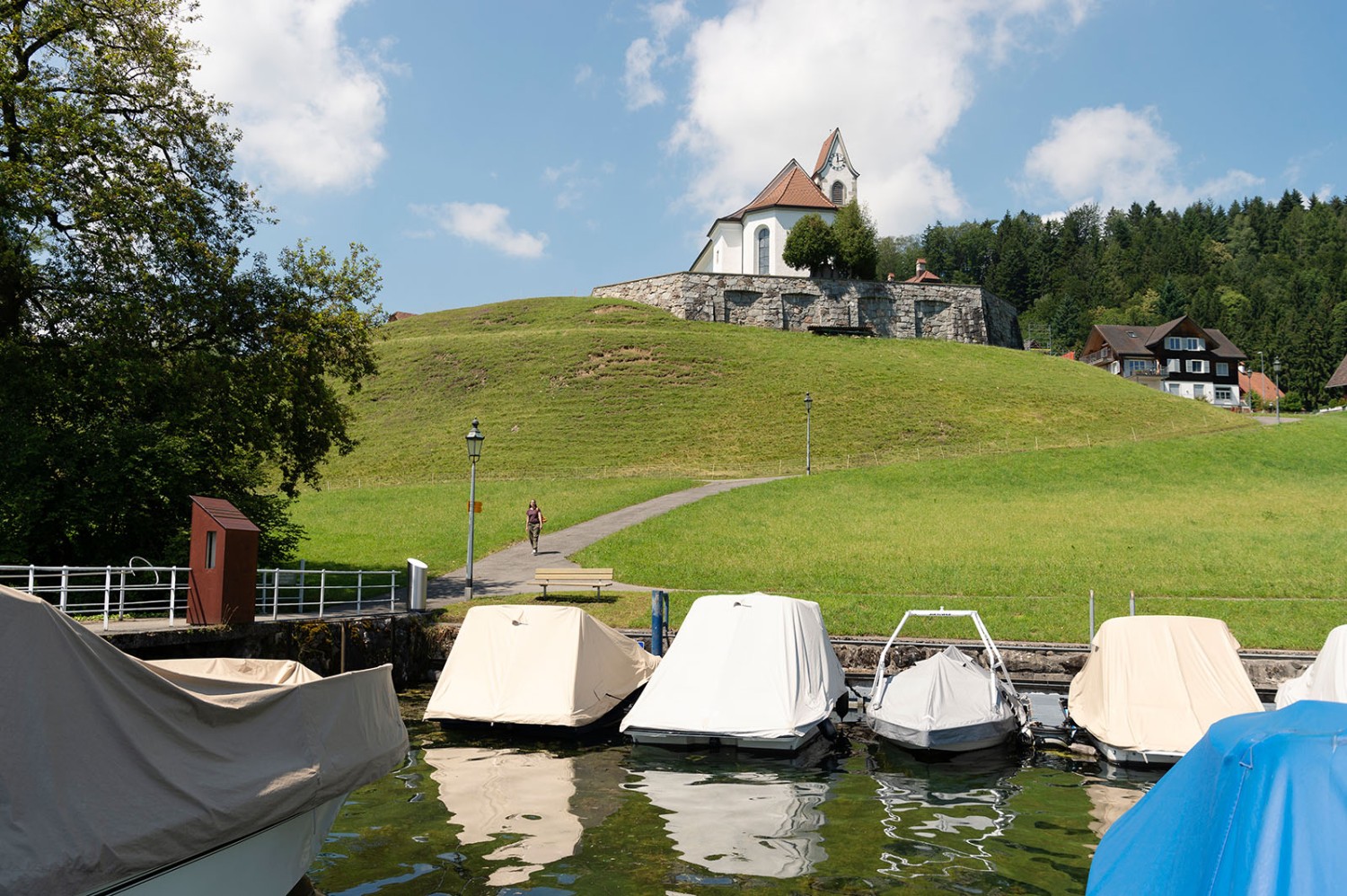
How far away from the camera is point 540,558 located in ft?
108

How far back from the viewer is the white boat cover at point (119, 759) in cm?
523

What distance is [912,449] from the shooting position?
2314 inches

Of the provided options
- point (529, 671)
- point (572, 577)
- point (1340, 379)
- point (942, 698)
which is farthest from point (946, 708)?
point (1340, 379)

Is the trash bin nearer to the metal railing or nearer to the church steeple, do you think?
the metal railing

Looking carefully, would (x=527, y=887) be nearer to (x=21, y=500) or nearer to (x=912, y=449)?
(x=21, y=500)

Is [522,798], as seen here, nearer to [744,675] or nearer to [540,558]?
[744,675]

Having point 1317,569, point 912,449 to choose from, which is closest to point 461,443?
point 912,449

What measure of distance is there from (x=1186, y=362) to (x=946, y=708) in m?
108

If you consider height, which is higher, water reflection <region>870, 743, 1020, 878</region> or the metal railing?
the metal railing

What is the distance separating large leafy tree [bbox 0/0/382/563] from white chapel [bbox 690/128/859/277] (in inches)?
3221

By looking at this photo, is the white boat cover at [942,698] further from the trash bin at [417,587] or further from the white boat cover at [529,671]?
the trash bin at [417,587]

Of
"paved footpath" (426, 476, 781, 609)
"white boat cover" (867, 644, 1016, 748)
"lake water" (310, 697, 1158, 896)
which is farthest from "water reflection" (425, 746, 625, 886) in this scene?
"paved footpath" (426, 476, 781, 609)

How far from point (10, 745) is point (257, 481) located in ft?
72.5

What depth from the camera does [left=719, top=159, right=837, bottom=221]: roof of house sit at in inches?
4154
